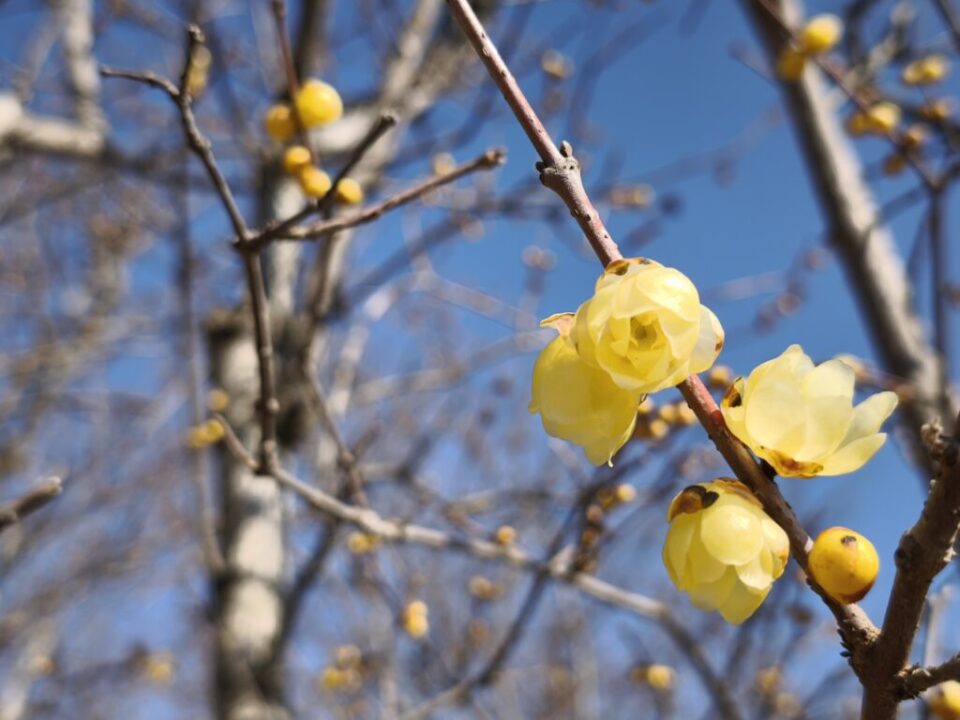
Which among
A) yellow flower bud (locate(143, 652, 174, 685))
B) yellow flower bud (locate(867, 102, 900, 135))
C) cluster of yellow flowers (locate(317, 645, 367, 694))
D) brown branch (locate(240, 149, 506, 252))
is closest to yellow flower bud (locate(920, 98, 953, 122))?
yellow flower bud (locate(867, 102, 900, 135))

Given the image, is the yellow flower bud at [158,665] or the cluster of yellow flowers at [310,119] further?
the yellow flower bud at [158,665]

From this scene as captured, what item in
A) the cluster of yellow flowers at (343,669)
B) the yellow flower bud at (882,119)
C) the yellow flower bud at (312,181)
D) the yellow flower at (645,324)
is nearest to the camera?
the yellow flower at (645,324)

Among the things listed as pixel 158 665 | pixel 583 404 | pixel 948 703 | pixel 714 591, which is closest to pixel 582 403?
pixel 583 404

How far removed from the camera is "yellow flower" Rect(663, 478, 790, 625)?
679 millimetres

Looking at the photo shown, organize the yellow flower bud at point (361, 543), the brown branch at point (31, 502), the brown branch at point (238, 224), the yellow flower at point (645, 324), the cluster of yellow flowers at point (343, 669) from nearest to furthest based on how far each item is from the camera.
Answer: the yellow flower at point (645, 324) < the brown branch at point (31, 502) < the brown branch at point (238, 224) < the yellow flower bud at point (361, 543) < the cluster of yellow flowers at point (343, 669)

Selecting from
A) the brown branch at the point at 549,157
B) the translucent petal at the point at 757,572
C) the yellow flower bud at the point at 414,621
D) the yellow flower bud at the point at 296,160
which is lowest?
the translucent petal at the point at 757,572

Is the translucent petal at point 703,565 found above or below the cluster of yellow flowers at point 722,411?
below

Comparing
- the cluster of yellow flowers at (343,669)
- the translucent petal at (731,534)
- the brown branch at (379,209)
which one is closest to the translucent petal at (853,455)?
the translucent petal at (731,534)

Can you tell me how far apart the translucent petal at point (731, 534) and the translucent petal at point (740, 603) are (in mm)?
42

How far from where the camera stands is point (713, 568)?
69cm

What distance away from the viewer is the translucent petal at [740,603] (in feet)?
2.31

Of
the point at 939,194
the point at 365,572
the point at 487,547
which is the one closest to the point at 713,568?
the point at 487,547

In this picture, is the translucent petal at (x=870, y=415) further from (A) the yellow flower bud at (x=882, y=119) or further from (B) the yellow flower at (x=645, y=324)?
(A) the yellow flower bud at (x=882, y=119)

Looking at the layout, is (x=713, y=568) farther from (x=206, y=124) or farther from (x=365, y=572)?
(x=206, y=124)
